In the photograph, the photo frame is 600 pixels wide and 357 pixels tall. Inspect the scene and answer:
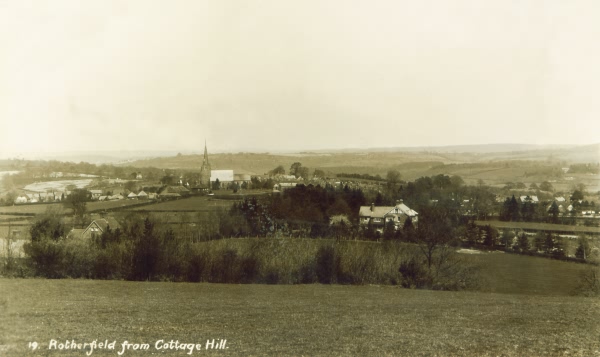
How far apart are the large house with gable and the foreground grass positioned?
81.7 ft

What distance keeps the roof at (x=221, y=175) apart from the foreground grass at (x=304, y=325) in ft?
70.3

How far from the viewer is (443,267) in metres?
35.2

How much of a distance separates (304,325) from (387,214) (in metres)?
32.3

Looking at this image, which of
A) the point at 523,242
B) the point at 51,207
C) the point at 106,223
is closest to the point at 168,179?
the point at 106,223

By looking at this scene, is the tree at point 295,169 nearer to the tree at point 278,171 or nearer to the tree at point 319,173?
the tree at point 278,171

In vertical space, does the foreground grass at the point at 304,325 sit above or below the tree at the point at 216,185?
below

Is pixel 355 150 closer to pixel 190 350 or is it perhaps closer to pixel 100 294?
pixel 100 294

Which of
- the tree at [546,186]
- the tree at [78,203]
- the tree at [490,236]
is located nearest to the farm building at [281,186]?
the tree at [78,203]

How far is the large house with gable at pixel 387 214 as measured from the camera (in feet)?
144

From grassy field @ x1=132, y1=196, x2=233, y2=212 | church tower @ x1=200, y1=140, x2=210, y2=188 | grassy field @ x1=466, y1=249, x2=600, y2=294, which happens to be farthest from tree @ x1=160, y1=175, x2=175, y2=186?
grassy field @ x1=466, y1=249, x2=600, y2=294

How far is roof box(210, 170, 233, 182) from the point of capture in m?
40.0

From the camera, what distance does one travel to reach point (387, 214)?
147ft

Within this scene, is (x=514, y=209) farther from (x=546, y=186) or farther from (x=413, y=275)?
(x=413, y=275)

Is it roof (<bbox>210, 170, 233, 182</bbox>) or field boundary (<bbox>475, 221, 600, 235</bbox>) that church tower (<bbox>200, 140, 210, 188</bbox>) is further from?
field boundary (<bbox>475, 221, 600, 235</bbox>)
